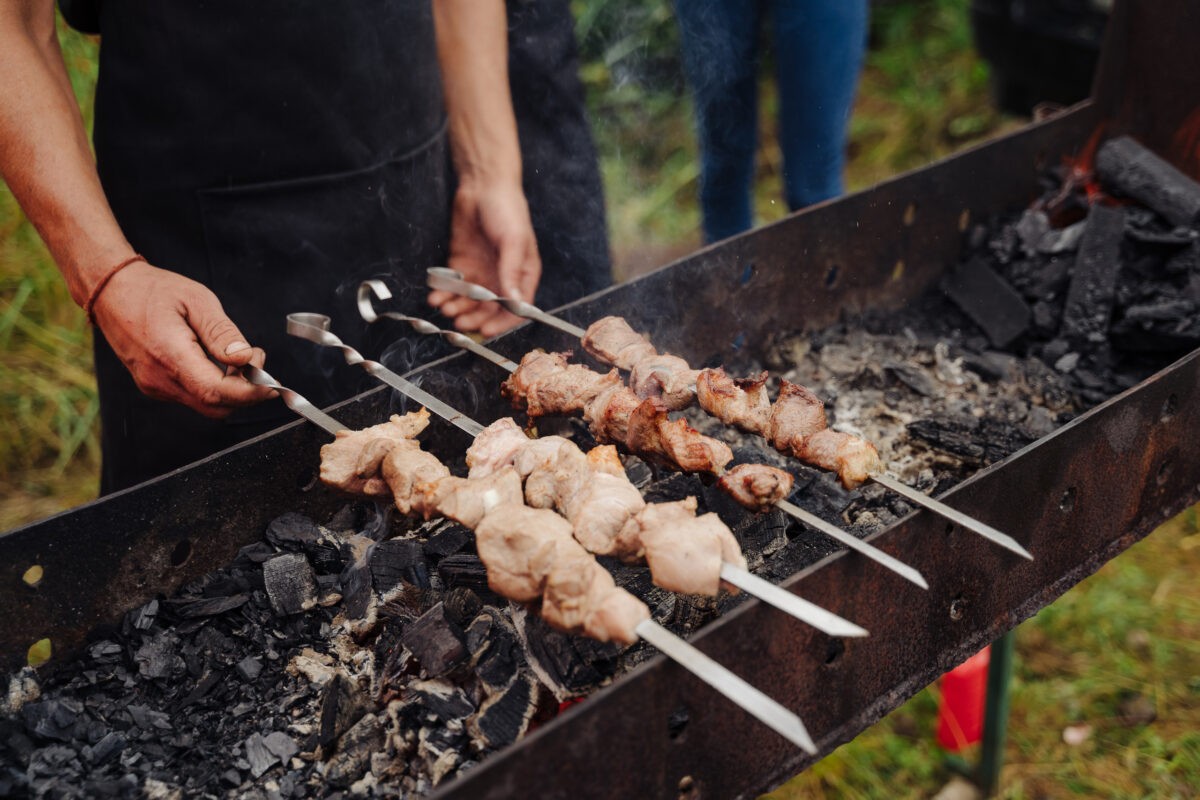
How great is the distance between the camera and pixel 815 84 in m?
4.80

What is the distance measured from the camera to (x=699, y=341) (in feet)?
10.7

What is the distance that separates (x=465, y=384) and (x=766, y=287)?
45.3 inches

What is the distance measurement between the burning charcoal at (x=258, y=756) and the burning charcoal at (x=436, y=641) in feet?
1.16

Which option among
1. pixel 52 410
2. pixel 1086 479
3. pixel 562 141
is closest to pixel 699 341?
pixel 1086 479

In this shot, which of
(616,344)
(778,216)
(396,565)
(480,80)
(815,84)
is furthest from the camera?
(778,216)

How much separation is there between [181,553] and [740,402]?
148 centimetres

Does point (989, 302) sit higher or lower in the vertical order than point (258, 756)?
higher

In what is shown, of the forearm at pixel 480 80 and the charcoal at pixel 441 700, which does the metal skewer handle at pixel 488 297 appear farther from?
the charcoal at pixel 441 700

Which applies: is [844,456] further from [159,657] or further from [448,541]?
[159,657]

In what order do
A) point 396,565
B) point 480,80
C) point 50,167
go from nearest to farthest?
point 396,565 < point 50,167 < point 480,80

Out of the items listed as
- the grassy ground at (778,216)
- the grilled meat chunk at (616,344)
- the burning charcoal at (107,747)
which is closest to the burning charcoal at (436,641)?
the burning charcoal at (107,747)

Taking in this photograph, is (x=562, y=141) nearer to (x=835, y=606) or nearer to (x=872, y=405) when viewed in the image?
(x=872, y=405)

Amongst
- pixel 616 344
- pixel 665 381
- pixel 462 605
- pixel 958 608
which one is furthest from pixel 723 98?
pixel 462 605

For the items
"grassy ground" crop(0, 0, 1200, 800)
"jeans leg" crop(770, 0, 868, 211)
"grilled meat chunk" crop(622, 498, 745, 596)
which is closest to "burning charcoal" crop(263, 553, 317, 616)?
"grilled meat chunk" crop(622, 498, 745, 596)
